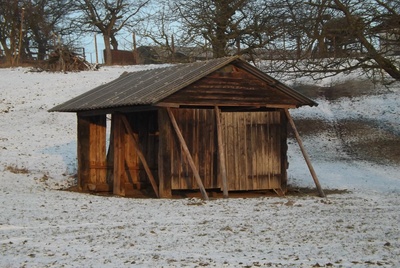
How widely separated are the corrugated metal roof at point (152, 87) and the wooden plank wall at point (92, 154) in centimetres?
81

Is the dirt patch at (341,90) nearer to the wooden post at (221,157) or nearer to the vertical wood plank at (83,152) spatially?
the vertical wood plank at (83,152)

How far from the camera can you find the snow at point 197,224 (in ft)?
31.7

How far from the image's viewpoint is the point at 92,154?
22125mm

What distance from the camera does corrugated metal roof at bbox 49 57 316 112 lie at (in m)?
18.1

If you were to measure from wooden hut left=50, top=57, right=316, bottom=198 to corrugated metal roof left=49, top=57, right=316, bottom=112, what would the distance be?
0.10ft

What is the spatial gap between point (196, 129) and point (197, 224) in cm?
661

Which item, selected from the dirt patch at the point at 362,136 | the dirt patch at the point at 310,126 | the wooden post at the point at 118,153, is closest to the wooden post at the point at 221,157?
the wooden post at the point at 118,153

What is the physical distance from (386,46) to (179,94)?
9583 millimetres

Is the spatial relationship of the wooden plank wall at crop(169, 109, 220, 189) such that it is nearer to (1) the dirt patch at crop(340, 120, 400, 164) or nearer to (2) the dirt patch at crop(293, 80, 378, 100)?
(1) the dirt patch at crop(340, 120, 400, 164)

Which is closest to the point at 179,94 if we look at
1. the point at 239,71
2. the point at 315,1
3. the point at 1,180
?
the point at 239,71

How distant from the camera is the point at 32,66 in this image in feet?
159

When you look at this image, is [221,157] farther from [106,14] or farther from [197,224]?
[106,14]

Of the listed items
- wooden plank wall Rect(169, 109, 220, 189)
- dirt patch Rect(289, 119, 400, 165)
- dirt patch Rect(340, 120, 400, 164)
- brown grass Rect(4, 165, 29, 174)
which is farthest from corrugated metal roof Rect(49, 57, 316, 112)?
dirt patch Rect(289, 119, 400, 165)

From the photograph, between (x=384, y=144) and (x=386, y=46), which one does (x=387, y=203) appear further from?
(x=384, y=144)
